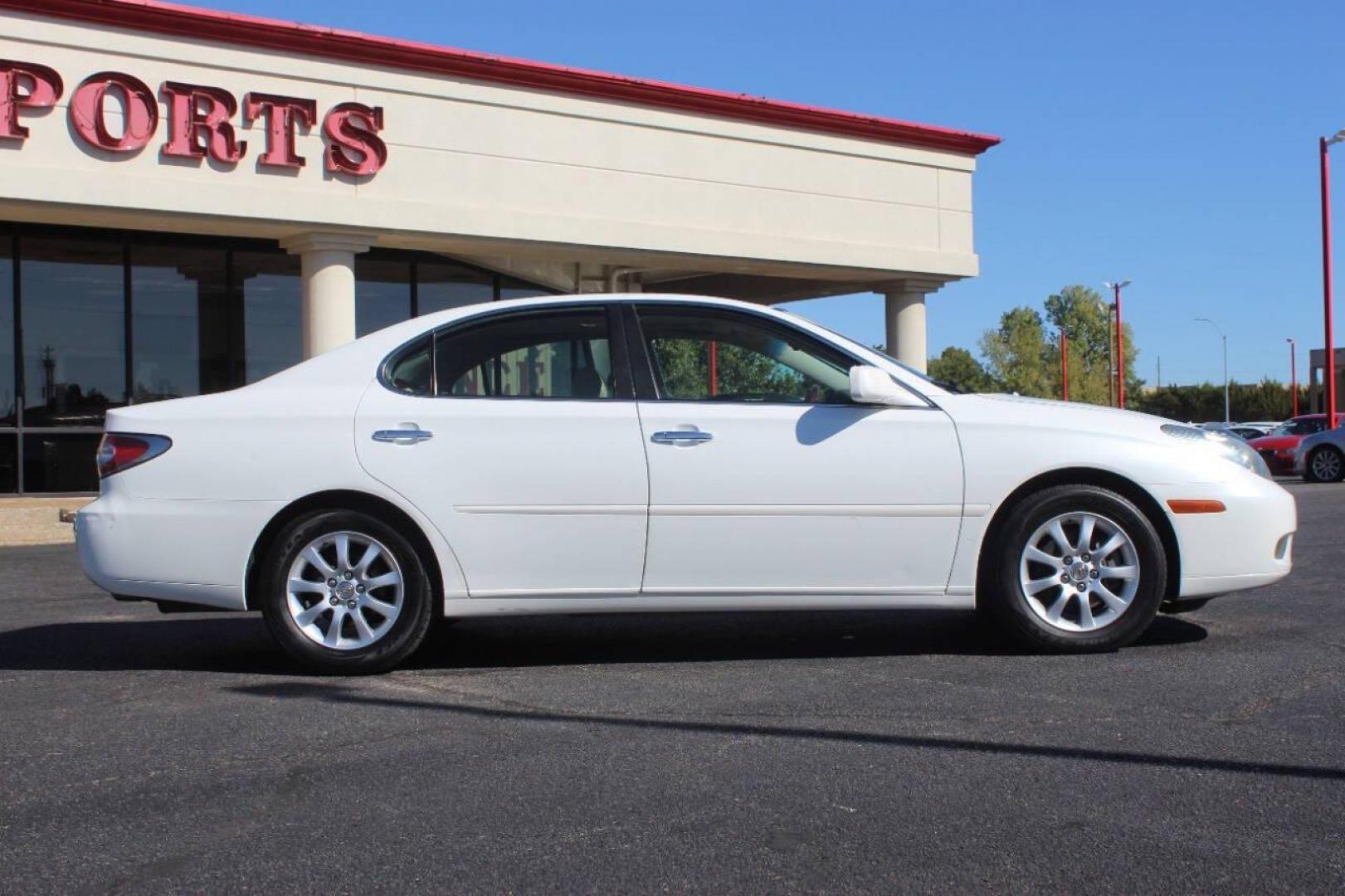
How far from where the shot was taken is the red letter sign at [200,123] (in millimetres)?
14844

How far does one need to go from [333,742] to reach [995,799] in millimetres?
2158

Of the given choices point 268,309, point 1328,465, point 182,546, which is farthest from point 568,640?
point 1328,465

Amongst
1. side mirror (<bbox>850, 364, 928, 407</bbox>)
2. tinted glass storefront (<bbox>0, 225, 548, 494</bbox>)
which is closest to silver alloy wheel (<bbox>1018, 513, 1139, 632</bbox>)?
side mirror (<bbox>850, 364, 928, 407</bbox>)

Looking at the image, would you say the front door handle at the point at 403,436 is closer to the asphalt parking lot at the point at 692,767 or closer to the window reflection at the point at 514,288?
the asphalt parking lot at the point at 692,767

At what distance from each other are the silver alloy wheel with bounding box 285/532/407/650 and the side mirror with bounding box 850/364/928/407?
203 cm

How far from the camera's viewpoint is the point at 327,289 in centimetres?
1614

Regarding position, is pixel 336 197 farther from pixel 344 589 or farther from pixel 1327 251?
pixel 1327 251

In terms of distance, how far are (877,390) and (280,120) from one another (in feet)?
36.9

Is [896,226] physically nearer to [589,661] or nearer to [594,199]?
[594,199]


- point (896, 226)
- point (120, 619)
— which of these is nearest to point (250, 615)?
point (120, 619)

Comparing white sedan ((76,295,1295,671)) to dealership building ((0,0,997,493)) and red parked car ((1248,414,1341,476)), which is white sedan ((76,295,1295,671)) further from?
red parked car ((1248,414,1341,476))

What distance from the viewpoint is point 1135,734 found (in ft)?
15.1

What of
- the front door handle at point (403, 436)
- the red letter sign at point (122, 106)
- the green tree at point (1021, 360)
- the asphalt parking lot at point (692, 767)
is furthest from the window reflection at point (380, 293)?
the green tree at point (1021, 360)

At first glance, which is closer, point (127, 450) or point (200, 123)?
point (127, 450)
